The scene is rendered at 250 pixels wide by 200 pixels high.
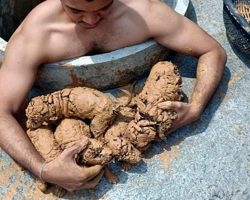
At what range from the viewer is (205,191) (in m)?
2.39

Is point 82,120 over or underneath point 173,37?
underneath

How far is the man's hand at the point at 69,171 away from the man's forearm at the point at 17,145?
3.1 inches

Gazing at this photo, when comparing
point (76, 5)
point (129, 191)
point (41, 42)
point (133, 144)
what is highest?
point (76, 5)

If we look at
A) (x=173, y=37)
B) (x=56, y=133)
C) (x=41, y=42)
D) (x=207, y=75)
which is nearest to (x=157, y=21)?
(x=173, y=37)

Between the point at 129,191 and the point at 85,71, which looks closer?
the point at 129,191

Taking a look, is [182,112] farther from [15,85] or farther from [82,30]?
[15,85]

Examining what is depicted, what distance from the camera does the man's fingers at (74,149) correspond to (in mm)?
2271

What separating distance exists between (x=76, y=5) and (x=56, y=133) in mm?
662

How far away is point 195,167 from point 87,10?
3.23ft

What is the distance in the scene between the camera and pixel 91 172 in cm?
230

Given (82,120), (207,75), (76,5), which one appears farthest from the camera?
(207,75)

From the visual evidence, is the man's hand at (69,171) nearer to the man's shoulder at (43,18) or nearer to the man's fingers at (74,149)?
the man's fingers at (74,149)

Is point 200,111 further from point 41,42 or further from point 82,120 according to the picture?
point 41,42

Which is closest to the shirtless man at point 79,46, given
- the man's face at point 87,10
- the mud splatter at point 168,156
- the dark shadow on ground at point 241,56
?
the man's face at point 87,10
